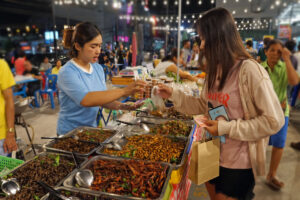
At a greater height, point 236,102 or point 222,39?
point 222,39

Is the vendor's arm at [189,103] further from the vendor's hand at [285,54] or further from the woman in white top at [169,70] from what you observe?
the woman in white top at [169,70]

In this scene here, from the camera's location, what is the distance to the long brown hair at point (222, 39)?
3.86 feet

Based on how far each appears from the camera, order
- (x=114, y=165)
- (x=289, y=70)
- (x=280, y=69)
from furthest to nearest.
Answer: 1. (x=280, y=69)
2. (x=289, y=70)
3. (x=114, y=165)

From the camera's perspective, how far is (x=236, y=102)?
4.00ft

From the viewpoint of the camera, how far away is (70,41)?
74.3 inches

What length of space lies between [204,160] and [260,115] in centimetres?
42

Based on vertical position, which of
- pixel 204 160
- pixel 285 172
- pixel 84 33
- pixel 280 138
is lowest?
pixel 285 172

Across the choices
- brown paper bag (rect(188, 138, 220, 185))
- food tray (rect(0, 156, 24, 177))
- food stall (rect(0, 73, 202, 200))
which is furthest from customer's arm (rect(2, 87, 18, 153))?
brown paper bag (rect(188, 138, 220, 185))

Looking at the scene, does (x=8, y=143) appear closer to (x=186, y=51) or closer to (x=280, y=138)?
(x=280, y=138)

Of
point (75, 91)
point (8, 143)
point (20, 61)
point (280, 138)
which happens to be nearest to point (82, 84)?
point (75, 91)

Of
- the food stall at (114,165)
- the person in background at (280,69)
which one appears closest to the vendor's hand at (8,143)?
the food stall at (114,165)

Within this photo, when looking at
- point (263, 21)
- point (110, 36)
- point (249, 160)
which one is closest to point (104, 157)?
point (249, 160)

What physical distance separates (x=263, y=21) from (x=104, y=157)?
2580 mm

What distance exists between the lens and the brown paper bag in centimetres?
125
